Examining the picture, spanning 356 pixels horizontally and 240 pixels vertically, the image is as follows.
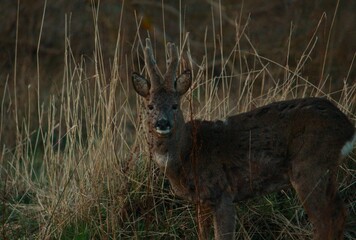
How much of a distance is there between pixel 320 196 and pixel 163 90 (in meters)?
1.40

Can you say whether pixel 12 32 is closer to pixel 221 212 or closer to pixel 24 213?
pixel 24 213

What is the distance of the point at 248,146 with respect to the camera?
7.37 meters

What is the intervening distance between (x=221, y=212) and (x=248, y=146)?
53cm

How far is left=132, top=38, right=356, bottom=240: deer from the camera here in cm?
702

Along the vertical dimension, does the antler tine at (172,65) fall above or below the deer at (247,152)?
above

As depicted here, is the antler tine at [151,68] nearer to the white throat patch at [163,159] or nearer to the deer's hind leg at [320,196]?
the white throat patch at [163,159]

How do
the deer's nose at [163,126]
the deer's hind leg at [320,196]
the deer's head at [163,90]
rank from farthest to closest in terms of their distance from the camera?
the deer's head at [163,90] < the deer's nose at [163,126] < the deer's hind leg at [320,196]

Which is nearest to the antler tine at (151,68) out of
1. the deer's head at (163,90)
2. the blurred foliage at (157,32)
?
the deer's head at (163,90)

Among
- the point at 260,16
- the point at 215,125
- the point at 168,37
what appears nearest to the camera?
the point at 215,125

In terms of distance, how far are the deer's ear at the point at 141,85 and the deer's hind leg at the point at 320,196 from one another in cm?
126

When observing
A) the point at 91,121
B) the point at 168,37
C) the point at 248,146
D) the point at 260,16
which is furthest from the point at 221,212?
the point at 168,37

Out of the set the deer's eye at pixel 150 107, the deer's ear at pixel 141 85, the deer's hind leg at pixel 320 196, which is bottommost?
the deer's hind leg at pixel 320 196

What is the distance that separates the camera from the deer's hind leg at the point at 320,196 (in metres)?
6.98

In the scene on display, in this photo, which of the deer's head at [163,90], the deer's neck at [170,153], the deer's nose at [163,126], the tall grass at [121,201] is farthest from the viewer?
the tall grass at [121,201]
